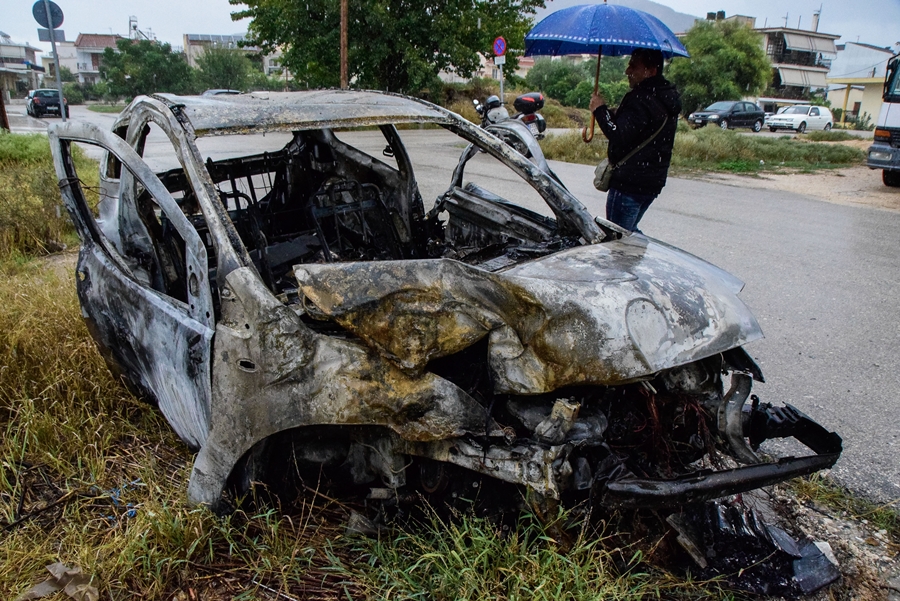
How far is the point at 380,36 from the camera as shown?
23.7 meters

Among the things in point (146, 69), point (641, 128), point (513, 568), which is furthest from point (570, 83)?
point (513, 568)

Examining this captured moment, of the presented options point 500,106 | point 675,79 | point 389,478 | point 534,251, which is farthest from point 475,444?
point 675,79

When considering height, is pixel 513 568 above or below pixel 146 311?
below

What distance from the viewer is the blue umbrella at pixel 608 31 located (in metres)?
4.30

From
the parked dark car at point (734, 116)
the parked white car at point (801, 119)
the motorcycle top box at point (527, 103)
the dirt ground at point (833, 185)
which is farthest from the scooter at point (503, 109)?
the parked white car at point (801, 119)

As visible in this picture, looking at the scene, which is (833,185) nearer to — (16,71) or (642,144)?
Result: (642,144)

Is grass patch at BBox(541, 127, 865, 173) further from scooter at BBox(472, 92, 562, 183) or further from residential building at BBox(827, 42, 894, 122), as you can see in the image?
residential building at BBox(827, 42, 894, 122)

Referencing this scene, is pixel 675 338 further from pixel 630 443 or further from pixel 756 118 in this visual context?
pixel 756 118

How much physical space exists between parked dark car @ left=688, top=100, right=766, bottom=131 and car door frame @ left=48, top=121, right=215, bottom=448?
29.9 metres

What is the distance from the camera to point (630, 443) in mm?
2324

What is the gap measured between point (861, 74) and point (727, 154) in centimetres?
4522

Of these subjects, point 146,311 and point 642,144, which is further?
point 642,144

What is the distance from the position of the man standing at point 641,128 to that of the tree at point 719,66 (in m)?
37.3

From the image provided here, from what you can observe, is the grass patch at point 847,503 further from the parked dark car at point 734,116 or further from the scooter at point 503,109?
the parked dark car at point 734,116
